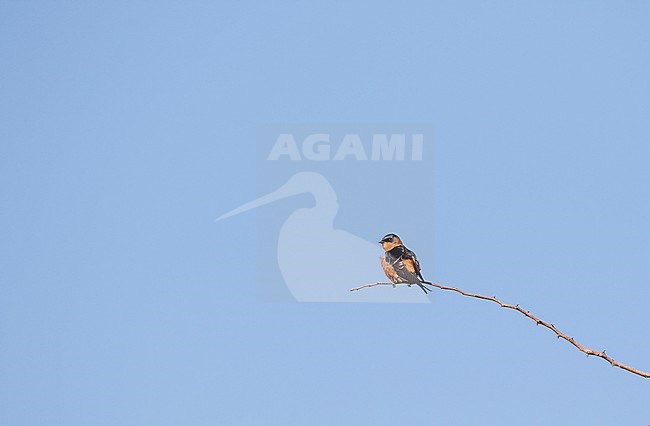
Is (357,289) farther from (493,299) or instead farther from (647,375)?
(647,375)

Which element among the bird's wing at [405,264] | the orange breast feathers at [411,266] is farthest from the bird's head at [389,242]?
the orange breast feathers at [411,266]

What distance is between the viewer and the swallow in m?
7.96

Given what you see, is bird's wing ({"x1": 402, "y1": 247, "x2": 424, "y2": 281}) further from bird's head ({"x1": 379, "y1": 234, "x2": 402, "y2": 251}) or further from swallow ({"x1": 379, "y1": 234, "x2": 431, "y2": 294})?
bird's head ({"x1": 379, "y1": 234, "x2": 402, "y2": 251})

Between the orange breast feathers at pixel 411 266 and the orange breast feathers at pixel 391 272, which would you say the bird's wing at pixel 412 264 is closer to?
the orange breast feathers at pixel 411 266

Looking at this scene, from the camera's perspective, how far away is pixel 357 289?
9.82 ft

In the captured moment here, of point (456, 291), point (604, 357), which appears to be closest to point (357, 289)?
point (456, 291)

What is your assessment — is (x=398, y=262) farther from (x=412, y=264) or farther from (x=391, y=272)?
(x=412, y=264)

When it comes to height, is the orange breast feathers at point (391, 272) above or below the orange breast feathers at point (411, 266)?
below

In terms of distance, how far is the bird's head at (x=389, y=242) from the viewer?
9961 millimetres

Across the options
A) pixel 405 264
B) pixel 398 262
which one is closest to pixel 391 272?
pixel 398 262

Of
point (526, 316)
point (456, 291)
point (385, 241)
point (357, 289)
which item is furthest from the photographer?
point (385, 241)

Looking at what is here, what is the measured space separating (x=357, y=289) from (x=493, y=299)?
78cm

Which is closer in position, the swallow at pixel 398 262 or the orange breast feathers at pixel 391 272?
the swallow at pixel 398 262

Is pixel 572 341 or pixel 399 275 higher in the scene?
pixel 572 341
